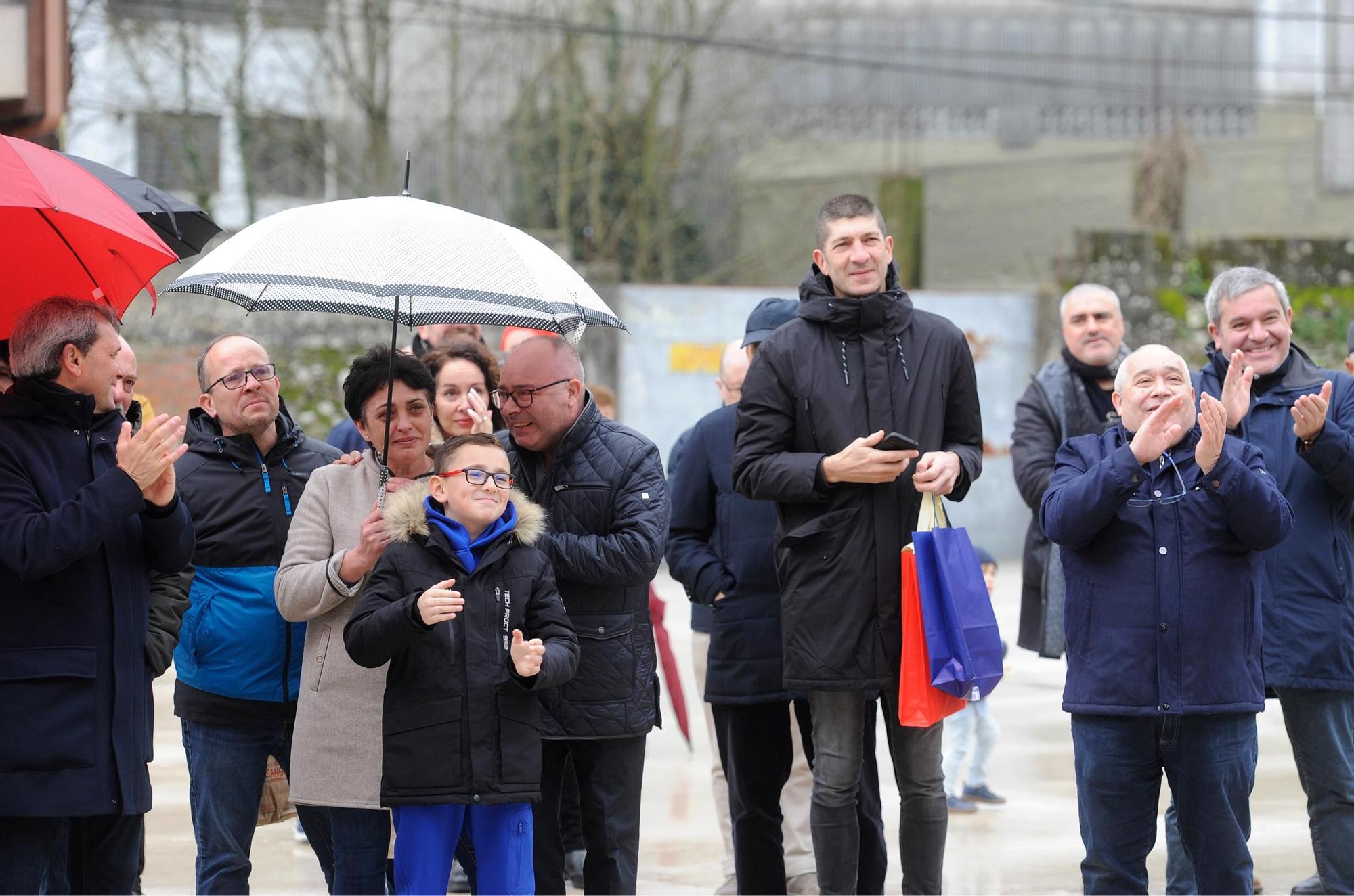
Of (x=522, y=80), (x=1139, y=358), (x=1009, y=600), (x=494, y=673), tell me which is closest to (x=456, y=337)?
(x=494, y=673)

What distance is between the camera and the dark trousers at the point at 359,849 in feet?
15.3

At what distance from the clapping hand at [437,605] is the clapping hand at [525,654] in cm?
19

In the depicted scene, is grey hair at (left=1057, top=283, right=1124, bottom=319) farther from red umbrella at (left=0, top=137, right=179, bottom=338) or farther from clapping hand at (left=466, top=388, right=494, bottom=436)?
red umbrella at (left=0, top=137, right=179, bottom=338)

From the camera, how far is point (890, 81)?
2769cm

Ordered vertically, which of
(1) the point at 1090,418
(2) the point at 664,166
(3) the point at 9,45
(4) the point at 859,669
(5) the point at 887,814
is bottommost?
(5) the point at 887,814

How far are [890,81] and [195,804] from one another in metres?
24.5

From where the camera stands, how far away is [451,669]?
4.38 metres

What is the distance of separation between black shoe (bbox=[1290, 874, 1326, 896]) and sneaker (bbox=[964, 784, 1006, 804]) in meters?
1.78

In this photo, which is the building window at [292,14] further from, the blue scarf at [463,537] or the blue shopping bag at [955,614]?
the blue shopping bag at [955,614]

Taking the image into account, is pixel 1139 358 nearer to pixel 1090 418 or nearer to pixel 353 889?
pixel 1090 418

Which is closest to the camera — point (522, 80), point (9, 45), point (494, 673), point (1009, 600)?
point (494, 673)

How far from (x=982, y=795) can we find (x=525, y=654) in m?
3.90

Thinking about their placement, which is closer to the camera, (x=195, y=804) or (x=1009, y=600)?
(x=195, y=804)

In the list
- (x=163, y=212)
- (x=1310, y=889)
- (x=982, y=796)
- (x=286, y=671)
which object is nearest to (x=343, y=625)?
(x=286, y=671)
